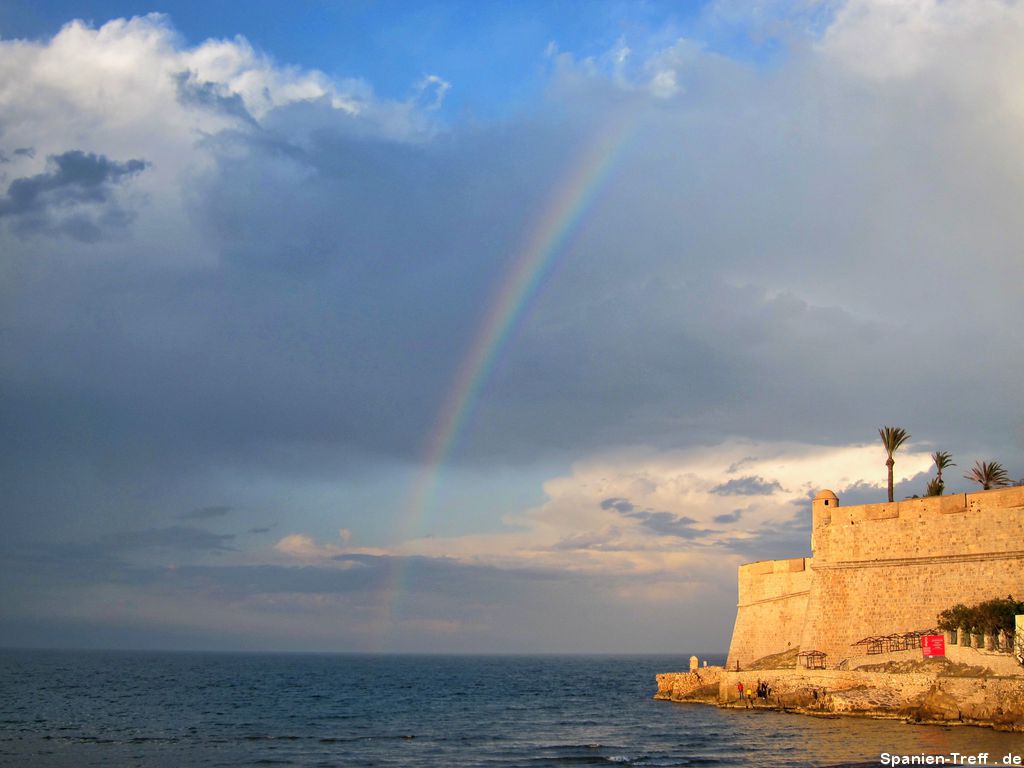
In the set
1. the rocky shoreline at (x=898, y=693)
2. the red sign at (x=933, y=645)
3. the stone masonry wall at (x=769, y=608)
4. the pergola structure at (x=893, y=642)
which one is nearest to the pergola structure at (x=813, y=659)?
the pergola structure at (x=893, y=642)

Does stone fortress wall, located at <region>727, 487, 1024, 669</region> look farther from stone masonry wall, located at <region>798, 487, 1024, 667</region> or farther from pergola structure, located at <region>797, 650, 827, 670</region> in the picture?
pergola structure, located at <region>797, 650, 827, 670</region>

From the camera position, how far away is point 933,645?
35.1 meters

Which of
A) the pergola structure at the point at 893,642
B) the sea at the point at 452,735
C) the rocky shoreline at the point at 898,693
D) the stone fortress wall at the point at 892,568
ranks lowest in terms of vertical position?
the sea at the point at 452,735

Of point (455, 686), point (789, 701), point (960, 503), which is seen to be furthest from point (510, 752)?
point (455, 686)

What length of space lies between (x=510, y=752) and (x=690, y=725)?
344 inches

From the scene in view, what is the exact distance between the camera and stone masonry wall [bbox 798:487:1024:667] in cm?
3753

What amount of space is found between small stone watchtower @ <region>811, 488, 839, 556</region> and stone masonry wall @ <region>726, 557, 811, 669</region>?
2.87 m

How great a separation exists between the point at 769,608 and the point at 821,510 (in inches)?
296

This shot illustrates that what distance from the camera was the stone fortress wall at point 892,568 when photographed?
3766cm

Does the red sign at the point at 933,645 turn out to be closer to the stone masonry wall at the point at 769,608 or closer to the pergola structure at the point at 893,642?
the pergola structure at the point at 893,642

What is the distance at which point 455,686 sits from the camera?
85.9 m

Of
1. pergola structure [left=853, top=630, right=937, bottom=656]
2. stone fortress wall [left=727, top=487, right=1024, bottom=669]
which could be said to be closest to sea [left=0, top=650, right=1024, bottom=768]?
pergola structure [left=853, top=630, right=937, bottom=656]

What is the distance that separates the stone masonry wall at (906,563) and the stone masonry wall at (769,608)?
2.12 m

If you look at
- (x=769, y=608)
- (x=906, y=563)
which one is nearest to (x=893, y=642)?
(x=906, y=563)
